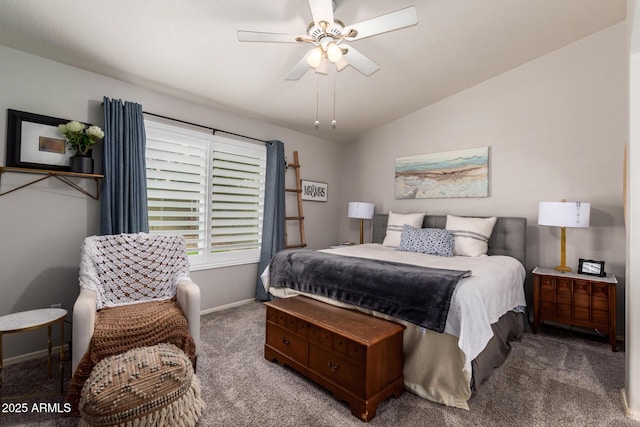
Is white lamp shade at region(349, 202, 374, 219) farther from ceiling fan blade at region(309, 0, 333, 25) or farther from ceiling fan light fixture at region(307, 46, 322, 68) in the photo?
ceiling fan blade at region(309, 0, 333, 25)

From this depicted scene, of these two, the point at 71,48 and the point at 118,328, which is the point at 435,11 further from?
the point at 118,328

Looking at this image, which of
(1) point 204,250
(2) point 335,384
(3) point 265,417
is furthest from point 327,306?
(1) point 204,250

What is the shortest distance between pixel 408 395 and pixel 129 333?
187 centimetres

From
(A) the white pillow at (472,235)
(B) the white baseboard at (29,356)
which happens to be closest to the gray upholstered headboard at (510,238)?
(A) the white pillow at (472,235)

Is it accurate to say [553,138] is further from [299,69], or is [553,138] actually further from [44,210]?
[44,210]

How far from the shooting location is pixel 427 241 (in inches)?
138

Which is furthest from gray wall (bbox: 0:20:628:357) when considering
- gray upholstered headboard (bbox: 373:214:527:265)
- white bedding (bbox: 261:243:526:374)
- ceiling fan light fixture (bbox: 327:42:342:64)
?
ceiling fan light fixture (bbox: 327:42:342:64)

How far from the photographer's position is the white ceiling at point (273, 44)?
221cm

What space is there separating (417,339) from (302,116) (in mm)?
3110

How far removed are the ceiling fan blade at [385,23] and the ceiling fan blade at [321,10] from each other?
15cm

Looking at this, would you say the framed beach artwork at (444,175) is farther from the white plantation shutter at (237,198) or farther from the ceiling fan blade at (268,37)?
the ceiling fan blade at (268,37)

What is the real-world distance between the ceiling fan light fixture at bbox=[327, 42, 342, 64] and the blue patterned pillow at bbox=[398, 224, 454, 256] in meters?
2.19

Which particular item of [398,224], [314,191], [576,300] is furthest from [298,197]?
[576,300]

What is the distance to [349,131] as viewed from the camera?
16.1 ft
